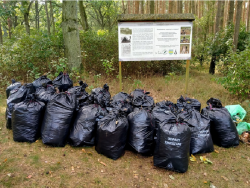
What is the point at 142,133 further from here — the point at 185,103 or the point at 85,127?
the point at 185,103

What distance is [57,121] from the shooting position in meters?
3.00

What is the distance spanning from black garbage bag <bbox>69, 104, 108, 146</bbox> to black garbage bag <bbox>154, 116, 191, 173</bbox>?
1.06 m

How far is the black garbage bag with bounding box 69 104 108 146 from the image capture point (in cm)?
302

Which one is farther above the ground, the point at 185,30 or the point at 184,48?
the point at 185,30

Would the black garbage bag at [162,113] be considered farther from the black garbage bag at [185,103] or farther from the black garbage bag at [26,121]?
the black garbage bag at [26,121]

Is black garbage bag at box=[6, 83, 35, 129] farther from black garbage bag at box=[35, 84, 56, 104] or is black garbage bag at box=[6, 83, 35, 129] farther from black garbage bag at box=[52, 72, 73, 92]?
black garbage bag at box=[52, 72, 73, 92]

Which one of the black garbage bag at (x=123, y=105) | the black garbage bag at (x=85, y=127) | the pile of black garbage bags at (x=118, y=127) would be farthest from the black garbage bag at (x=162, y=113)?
the black garbage bag at (x=85, y=127)

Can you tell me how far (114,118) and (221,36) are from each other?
7.91 meters

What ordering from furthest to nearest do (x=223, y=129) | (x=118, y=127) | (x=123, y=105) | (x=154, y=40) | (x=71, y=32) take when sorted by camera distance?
(x=71, y=32) < (x=154, y=40) < (x=123, y=105) < (x=223, y=129) < (x=118, y=127)

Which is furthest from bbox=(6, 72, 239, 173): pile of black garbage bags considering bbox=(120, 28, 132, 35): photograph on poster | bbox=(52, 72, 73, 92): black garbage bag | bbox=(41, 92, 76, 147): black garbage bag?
bbox=(120, 28, 132, 35): photograph on poster

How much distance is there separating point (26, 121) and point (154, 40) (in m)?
3.45

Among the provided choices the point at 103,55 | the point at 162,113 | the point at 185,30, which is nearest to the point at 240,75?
the point at 185,30

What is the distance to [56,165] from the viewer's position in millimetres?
2629

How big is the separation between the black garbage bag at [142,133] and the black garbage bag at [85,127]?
0.54 metres
